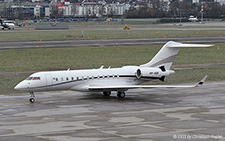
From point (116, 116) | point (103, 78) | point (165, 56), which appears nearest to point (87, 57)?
point (165, 56)

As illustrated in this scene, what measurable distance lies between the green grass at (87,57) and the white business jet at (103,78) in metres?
18.2

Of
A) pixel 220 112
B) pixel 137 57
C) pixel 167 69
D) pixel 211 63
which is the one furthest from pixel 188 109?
pixel 137 57

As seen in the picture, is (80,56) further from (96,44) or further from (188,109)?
(188,109)

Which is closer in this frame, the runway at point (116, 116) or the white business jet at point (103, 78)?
the runway at point (116, 116)

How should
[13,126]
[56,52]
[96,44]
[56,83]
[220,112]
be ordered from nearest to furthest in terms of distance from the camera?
1. [13,126]
2. [220,112]
3. [56,83]
4. [56,52]
5. [96,44]

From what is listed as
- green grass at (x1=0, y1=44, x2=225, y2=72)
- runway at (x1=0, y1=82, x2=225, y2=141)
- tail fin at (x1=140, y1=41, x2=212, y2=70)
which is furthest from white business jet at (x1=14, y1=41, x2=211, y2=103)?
green grass at (x1=0, y1=44, x2=225, y2=72)

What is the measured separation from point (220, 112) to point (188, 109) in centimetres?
243

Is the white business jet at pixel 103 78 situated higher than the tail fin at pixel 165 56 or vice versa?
the tail fin at pixel 165 56

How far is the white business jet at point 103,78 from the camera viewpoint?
35719mm

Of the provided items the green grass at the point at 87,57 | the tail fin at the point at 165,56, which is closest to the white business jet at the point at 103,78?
the tail fin at the point at 165,56

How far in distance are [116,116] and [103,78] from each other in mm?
8404

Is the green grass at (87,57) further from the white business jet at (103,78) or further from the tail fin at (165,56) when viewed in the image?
the white business jet at (103,78)

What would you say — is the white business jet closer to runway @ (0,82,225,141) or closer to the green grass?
runway @ (0,82,225,141)

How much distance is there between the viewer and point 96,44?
88562mm
